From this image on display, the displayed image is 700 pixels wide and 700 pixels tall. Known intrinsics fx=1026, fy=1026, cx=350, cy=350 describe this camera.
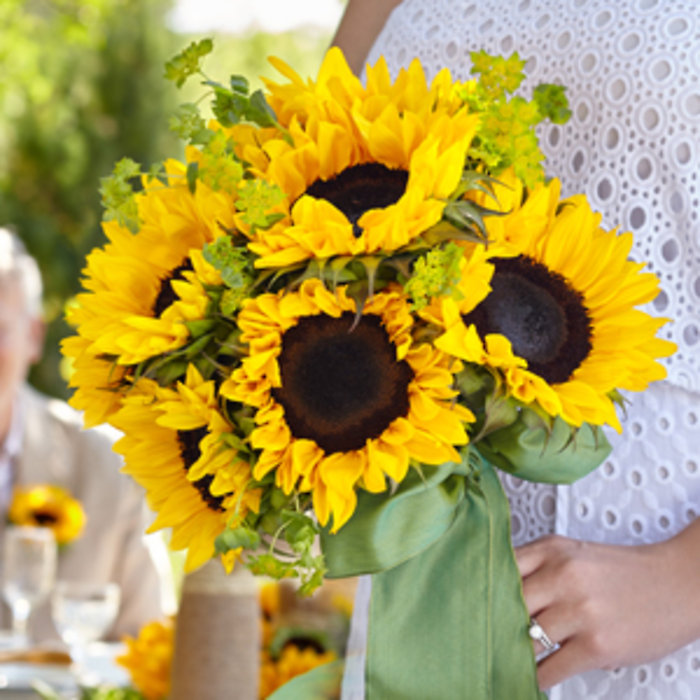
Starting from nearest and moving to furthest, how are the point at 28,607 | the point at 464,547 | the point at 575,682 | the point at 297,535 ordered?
the point at 297,535 → the point at 464,547 → the point at 575,682 → the point at 28,607

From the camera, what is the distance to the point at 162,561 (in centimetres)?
312

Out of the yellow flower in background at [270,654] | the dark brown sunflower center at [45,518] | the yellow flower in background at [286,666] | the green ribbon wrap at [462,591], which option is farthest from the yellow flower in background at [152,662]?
the dark brown sunflower center at [45,518]

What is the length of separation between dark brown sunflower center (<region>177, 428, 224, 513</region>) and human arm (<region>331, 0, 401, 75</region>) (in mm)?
735

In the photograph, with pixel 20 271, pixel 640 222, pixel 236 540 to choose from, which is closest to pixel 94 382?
pixel 236 540

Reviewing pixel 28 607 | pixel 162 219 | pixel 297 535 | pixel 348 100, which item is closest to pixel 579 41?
pixel 348 100

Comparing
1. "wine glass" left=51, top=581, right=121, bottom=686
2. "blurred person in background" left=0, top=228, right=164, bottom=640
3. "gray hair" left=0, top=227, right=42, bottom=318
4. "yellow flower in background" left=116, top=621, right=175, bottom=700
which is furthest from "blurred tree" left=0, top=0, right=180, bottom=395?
"yellow flower in background" left=116, top=621, right=175, bottom=700

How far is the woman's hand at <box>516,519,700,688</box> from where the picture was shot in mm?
876

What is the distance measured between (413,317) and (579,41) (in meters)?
0.49

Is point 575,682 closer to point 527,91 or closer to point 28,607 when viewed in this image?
point 527,91

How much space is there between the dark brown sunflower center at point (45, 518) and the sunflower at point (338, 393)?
214 centimetres

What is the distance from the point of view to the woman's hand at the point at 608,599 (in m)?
0.88

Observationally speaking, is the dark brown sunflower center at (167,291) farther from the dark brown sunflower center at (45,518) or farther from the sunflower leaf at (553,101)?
the dark brown sunflower center at (45,518)

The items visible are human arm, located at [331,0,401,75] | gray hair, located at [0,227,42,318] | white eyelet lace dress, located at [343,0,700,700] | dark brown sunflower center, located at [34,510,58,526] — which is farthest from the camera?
gray hair, located at [0,227,42,318]

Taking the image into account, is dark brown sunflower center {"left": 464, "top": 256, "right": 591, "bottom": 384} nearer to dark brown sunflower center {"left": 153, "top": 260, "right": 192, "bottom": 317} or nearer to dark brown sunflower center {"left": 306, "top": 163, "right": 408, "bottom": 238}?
dark brown sunflower center {"left": 306, "top": 163, "right": 408, "bottom": 238}
